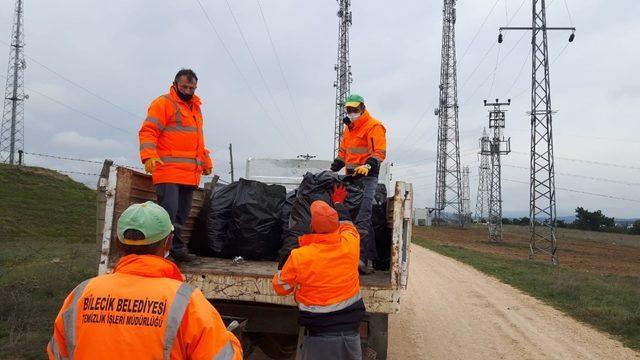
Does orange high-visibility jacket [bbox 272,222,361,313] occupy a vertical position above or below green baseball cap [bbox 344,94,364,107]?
below

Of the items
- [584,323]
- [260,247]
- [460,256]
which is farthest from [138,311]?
[460,256]

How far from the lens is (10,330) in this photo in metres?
5.79

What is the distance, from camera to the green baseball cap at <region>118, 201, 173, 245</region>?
2049 millimetres

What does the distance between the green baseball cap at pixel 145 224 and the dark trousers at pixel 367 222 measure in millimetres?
2829

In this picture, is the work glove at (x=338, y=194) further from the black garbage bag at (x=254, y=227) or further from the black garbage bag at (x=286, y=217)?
the black garbage bag at (x=254, y=227)

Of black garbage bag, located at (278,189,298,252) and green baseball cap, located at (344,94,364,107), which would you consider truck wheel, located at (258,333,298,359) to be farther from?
green baseball cap, located at (344,94,364,107)

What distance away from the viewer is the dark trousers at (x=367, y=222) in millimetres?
4839

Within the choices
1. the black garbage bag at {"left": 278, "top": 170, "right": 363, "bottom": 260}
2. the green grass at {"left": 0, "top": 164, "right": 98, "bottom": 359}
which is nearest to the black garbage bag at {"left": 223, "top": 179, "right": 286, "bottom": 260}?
the black garbage bag at {"left": 278, "top": 170, "right": 363, "bottom": 260}

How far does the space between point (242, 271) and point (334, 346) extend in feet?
3.70

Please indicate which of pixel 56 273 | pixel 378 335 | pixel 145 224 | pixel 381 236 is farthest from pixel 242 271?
pixel 56 273

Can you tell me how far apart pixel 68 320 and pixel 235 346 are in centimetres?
60

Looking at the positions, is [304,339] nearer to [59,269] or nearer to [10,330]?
[10,330]

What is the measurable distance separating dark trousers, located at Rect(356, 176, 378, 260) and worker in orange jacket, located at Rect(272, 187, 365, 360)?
1.08 m

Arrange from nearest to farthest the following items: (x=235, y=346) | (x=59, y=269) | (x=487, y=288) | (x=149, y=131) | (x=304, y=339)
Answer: (x=235, y=346), (x=304, y=339), (x=149, y=131), (x=59, y=269), (x=487, y=288)
